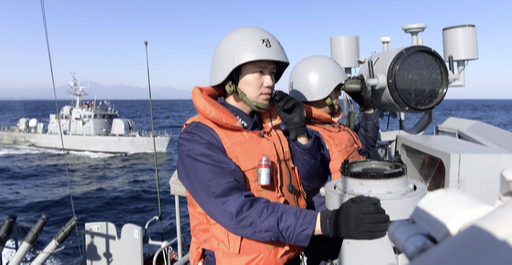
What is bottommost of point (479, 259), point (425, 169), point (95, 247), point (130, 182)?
point (130, 182)

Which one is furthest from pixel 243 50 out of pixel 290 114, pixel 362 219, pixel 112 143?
pixel 112 143

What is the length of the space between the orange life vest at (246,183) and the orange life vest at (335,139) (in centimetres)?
64

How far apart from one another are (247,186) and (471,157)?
54.1 inches

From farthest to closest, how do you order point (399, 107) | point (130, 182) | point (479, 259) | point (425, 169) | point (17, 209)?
point (130, 182)
point (17, 209)
point (425, 169)
point (399, 107)
point (479, 259)

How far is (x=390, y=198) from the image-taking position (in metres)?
1.81

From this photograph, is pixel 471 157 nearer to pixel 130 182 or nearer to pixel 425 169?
pixel 425 169

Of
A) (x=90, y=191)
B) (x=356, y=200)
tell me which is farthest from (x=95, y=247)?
(x=90, y=191)

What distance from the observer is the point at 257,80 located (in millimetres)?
2512

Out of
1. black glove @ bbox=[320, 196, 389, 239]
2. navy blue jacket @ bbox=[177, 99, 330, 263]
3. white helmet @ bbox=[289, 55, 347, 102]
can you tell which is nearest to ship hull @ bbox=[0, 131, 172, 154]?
white helmet @ bbox=[289, 55, 347, 102]

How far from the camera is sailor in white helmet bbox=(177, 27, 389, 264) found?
1.87 metres

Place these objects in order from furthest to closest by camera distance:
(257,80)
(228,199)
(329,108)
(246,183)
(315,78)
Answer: (329,108) < (315,78) < (257,80) < (246,183) < (228,199)

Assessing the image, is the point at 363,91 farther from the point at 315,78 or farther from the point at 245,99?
the point at 245,99

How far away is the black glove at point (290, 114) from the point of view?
9.02ft

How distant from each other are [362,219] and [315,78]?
231cm
